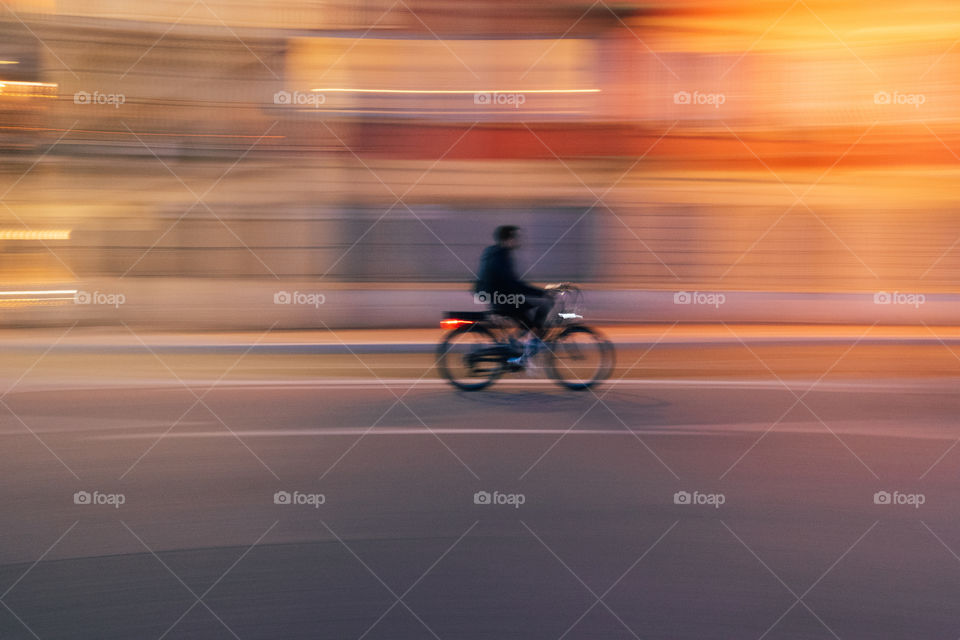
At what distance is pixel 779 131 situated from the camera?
51.1 feet

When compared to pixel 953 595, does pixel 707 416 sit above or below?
above

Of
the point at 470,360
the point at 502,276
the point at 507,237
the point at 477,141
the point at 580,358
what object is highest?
the point at 477,141

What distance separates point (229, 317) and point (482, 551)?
11.1m

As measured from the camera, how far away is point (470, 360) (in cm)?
859

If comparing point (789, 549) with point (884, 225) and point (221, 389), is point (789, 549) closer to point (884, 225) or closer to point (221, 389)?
point (221, 389)

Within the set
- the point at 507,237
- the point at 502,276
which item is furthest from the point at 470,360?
the point at 507,237

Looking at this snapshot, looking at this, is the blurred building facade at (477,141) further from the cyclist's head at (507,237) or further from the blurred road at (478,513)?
the blurred road at (478,513)

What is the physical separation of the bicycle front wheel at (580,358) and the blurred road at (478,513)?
8.7 inches

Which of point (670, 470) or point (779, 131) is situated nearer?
point (670, 470)

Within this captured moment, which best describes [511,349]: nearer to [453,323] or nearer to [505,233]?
[453,323]

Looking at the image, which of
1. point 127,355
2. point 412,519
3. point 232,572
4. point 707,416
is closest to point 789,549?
point 412,519

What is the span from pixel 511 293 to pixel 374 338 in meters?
5.07

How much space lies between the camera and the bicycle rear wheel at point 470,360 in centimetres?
859

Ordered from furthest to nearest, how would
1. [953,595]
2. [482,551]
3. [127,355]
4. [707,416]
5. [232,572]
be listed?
[127,355]
[707,416]
[482,551]
[232,572]
[953,595]
